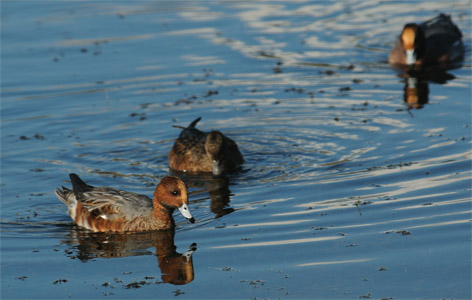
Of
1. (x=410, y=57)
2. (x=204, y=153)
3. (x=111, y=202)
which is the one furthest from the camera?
(x=410, y=57)

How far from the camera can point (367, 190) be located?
39.2 feet

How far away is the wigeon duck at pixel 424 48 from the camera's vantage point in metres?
19.2

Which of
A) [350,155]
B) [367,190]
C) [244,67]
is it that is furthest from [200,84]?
→ [367,190]

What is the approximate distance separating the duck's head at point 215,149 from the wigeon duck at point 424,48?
707 centimetres

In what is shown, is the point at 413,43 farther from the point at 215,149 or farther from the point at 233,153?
the point at 215,149

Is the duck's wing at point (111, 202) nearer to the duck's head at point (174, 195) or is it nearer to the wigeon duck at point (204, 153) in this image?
the duck's head at point (174, 195)

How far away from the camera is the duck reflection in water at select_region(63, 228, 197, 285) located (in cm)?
959

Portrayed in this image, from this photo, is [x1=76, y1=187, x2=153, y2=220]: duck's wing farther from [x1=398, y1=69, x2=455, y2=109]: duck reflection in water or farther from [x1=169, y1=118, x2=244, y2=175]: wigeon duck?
[x1=398, y1=69, x2=455, y2=109]: duck reflection in water

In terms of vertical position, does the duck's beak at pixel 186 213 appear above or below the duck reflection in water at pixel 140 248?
above

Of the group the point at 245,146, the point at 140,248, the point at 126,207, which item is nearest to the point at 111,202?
the point at 126,207

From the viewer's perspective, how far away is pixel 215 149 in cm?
1360

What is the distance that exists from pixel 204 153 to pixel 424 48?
7688 millimetres

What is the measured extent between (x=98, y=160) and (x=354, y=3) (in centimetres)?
1321

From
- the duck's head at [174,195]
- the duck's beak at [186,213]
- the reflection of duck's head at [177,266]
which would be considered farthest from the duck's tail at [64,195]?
the reflection of duck's head at [177,266]
